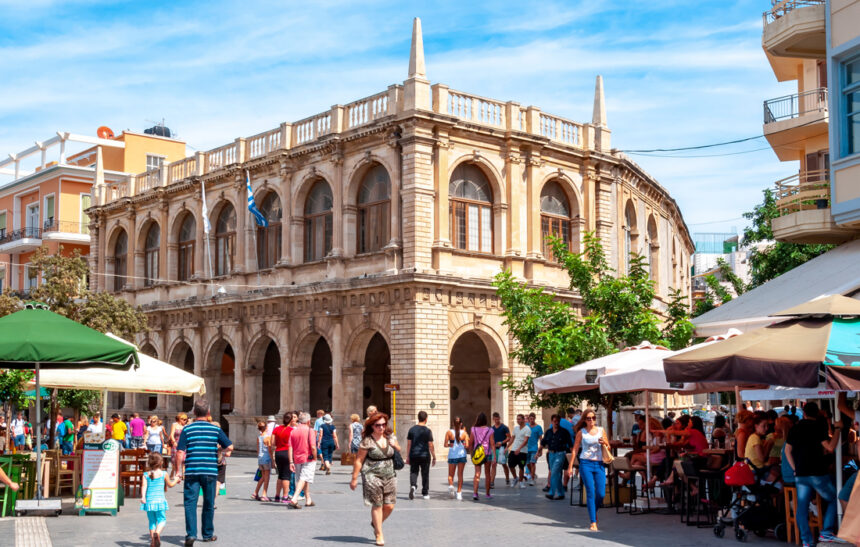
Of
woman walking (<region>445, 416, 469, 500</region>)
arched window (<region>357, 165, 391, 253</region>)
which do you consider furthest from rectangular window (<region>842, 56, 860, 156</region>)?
arched window (<region>357, 165, 391, 253</region>)

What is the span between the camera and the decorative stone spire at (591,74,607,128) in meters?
34.7

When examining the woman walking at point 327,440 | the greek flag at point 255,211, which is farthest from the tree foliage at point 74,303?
the woman walking at point 327,440

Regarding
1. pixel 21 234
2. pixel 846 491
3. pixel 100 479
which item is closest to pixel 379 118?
pixel 100 479

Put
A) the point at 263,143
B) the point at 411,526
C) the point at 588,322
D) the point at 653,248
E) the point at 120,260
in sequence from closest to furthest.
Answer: the point at 411,526, the point at 588,322, the point at 263,143, the point at 653,248, the point at 120,260

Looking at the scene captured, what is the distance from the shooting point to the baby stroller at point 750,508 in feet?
40.7

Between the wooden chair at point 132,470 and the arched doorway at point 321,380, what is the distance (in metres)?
16.6

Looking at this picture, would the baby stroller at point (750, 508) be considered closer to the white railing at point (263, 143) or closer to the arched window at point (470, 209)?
the arched window at point (470, 209)

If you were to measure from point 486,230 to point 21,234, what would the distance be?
95.8 ft

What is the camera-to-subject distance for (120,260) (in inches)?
1734

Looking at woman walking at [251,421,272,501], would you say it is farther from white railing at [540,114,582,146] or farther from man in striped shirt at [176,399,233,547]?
white railing at [540,114,582,146]

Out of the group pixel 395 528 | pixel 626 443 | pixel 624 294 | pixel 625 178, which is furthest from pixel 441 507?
pixel 625 178

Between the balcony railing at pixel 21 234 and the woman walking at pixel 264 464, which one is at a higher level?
the balcony railing at pixel 21 234

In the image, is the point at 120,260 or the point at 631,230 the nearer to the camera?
the point at 631,230

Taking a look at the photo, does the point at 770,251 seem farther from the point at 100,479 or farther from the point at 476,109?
the point at 100,479
